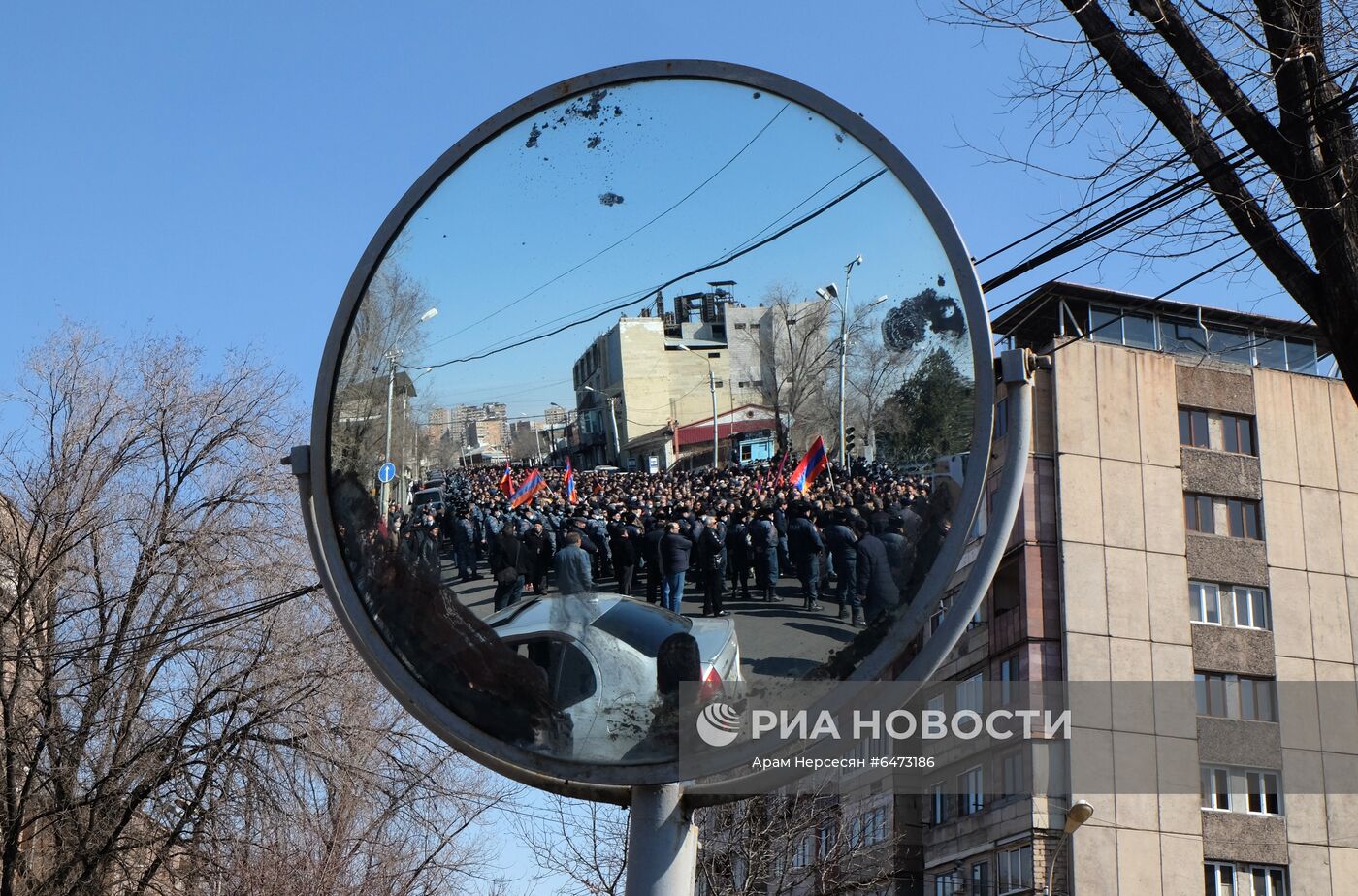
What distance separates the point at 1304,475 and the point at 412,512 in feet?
138

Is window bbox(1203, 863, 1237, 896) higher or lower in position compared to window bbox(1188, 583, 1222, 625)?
lower

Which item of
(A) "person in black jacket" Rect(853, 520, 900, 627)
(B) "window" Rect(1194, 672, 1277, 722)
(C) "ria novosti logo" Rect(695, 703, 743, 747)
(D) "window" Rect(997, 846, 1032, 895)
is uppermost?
(B) "window" Rect(1194, 672, 1277, 722)

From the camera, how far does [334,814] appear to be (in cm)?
2092

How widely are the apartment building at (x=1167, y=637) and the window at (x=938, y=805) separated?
0.18ft

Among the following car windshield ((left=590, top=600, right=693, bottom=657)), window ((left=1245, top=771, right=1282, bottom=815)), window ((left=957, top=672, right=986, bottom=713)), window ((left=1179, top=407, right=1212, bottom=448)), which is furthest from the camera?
window ((left=1179, top=407, right=1212, bottom=448))

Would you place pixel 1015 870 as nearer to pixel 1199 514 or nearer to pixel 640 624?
pixel 1199 514

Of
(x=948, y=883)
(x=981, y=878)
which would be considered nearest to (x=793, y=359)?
(x=981, y=878)

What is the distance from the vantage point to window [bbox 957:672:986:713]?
39219 mm

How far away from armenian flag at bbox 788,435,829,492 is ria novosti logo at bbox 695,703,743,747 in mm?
467

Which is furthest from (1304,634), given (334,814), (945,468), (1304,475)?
(945,468)

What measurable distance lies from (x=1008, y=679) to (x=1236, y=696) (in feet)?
18.5

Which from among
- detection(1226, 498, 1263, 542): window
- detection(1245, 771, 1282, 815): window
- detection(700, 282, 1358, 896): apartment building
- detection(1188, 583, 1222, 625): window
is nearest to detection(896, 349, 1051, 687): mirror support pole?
detection(700, 282, 1358, 896): apartment building

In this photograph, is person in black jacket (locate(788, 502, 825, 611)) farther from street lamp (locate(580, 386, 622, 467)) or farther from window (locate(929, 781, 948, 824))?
window (locate(929, 781, 948, 824))

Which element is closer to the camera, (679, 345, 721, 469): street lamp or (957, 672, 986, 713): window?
(679, 345, 721, 469): street lamp
